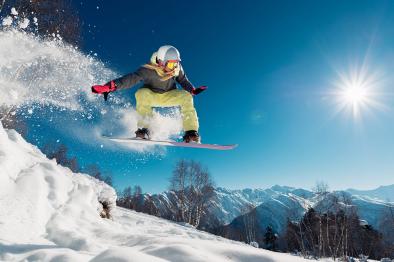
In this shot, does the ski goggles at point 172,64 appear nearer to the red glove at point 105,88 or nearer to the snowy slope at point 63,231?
the red glove at point 105,88

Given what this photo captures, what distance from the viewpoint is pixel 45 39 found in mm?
11320

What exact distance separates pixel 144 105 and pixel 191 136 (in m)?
1.09

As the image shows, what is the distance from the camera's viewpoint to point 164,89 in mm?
5934

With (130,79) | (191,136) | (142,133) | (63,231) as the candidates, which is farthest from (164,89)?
(63,231)

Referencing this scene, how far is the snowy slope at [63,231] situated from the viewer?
7.92 ft

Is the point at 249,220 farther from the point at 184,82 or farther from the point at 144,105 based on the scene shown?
the point at 144,105

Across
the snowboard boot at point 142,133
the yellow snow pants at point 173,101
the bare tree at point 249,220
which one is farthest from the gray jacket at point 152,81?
the bare tree at point 249,220

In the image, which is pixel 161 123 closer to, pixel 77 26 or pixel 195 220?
pixel 77 26

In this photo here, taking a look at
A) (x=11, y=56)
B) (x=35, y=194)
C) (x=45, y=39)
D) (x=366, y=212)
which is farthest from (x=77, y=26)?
(x=366, y=212)

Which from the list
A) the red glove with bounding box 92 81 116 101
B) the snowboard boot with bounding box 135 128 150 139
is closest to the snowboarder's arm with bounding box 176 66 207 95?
the snowboard boot with bounding box 135 128 150 139

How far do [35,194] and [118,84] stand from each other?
2.14 m

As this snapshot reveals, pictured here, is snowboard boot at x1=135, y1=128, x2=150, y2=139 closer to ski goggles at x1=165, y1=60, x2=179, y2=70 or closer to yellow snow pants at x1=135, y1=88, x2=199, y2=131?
yellow snow pants at x1=135, y1=88, x2=199, y2=131

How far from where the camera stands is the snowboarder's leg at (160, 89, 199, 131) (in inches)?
229

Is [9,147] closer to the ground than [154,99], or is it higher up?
closer to the ground
